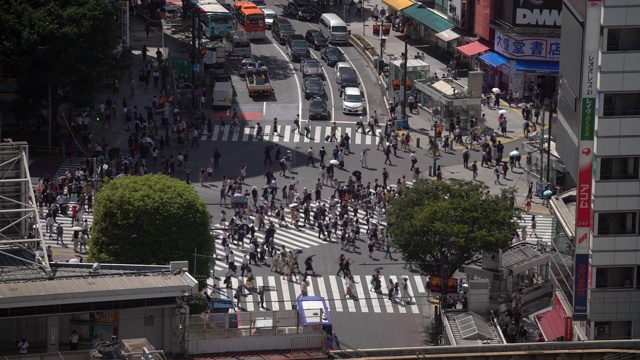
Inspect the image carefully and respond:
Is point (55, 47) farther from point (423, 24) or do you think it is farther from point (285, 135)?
point (423, 24)

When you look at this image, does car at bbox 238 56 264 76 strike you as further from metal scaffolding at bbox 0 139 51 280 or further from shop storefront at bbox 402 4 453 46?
metal scaffolding at bbox 0 139 51 280

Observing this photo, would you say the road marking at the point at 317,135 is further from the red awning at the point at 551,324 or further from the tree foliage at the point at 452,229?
the red awning at the point at 551,324

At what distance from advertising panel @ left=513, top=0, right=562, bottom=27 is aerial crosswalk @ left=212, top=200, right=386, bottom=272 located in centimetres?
3463

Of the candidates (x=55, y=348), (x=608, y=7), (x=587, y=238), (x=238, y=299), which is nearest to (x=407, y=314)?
(x=238, y=299)

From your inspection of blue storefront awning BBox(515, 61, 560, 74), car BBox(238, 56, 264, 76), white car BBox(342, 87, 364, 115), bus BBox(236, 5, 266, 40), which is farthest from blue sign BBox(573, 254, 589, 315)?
bus BBox(236, 5, 266, 40)

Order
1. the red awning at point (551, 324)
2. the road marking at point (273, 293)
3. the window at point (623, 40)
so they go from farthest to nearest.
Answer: the road marking at point (273, 293)
the red awning at point (551, 324)
the window at point (623, 40)

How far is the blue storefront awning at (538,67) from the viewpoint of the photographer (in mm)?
152875

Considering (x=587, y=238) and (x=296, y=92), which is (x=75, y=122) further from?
(x=587, y=238)

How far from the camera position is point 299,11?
184 metres

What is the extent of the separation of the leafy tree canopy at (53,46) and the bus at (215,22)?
34.4 meters

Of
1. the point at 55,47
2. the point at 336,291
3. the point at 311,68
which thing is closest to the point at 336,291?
the point at 336,291

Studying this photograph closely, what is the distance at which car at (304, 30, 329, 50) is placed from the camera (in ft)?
562

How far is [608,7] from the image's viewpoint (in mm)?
90438

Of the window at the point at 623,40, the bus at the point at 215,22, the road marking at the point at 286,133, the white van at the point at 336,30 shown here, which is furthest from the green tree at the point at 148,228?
the white van at the point at 336,30
